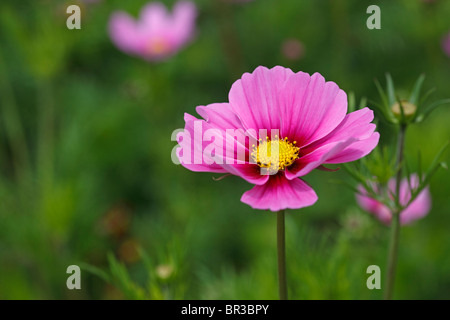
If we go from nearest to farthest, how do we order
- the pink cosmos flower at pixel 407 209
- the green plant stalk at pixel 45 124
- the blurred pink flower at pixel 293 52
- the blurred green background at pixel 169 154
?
the pink cosmos flower at pixel 407 209 < the blurred green background at pixel 169 154 < the green plant stalk at pixel 45 124 < the blurred pink flower at pixel 293 52

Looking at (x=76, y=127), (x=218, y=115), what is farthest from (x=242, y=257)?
(x=218, y=115)


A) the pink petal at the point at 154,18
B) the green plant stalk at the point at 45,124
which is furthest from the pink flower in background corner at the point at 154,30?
the green plant stalk at the point at 45,124

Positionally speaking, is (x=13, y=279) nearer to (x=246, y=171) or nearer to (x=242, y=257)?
(x=242, y=257)

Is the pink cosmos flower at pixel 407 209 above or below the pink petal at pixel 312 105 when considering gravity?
below

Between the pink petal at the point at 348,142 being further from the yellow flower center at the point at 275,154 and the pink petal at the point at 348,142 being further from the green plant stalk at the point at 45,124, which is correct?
the green plant stalk at the point at 45,124

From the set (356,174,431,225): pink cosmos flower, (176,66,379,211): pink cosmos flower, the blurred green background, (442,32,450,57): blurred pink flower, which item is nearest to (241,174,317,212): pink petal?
(176,66,379,211): pink cosmos flower

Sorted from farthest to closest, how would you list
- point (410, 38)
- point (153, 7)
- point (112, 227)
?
point (153, 7)
point (410, 38)
point (112, 227)

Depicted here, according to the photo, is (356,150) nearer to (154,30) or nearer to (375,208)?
(375,208)
